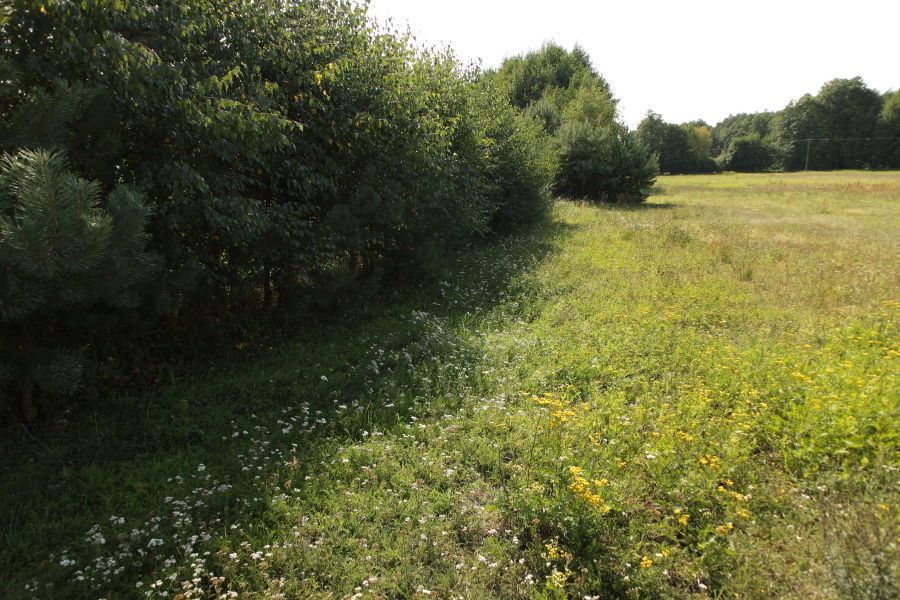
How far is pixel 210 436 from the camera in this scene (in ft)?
15.9

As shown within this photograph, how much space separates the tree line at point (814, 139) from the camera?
219 ft

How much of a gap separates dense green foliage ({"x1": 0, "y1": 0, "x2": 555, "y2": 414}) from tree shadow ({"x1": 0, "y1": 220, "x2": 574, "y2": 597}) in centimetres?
93

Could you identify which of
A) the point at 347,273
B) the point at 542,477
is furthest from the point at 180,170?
the point at 542,477

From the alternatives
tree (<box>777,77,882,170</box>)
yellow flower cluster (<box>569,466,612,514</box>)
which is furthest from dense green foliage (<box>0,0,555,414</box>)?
tree (<box>777,77,882,170</box>)

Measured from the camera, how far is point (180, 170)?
5.00 metres

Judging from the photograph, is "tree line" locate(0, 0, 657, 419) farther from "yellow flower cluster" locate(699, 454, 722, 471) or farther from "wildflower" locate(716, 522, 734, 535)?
"yellow flower cluster" locate(699, 454, 722, 471)

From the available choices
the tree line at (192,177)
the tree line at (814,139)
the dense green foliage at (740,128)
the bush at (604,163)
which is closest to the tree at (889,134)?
the tree line at (814,139)

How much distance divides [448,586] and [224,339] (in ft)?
15.7

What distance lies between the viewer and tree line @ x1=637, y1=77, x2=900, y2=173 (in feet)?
219

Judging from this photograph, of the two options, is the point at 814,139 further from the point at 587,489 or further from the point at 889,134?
the point at 587,489

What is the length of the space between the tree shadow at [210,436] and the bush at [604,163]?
21878 millimetres

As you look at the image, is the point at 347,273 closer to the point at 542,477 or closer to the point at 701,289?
the point at 542,477

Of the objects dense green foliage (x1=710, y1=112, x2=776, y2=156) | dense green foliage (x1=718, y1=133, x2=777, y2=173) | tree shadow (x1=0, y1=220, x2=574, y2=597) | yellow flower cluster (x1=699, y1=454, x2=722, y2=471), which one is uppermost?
dense green foliage (x1=710, y1=112, x2=776, y2=156)

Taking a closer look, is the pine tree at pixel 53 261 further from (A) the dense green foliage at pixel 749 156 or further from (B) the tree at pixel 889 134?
(A) the dense green foliage at pixel 749 156
